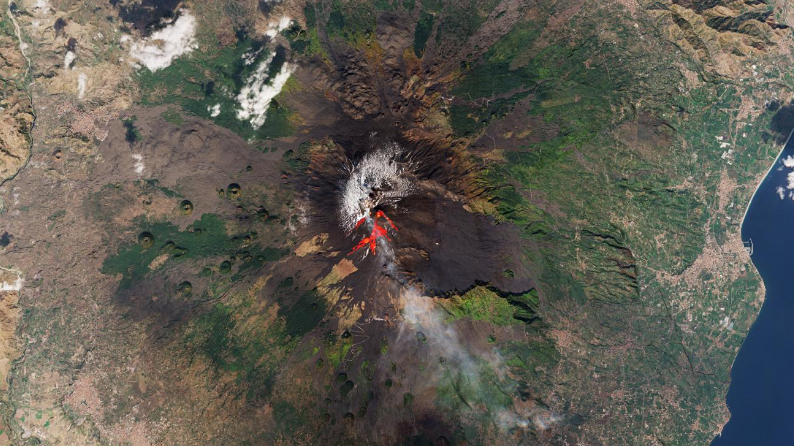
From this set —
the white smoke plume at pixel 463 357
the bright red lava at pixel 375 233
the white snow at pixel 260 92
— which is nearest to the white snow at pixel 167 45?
the white snow at pixel 260 92

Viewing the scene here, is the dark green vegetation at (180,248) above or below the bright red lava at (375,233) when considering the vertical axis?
below

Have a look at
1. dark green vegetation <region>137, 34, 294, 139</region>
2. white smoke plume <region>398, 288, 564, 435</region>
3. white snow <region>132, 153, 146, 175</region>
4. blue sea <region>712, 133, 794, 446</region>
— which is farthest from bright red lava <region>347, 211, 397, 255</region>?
blue sea <region>712, 133, 794, 446</region>

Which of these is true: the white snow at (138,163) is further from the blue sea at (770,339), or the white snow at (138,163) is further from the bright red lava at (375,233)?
the blue sea at (770,339)

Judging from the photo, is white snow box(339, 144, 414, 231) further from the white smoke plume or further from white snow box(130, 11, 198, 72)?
white snow box(130, 11, 198, 72)

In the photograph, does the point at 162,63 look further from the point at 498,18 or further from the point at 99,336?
the point at 498,18

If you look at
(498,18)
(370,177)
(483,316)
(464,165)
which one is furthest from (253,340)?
(498,18)

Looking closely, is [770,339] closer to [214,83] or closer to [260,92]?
[260,92]

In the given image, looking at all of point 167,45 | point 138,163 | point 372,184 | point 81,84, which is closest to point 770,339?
point 372,184
